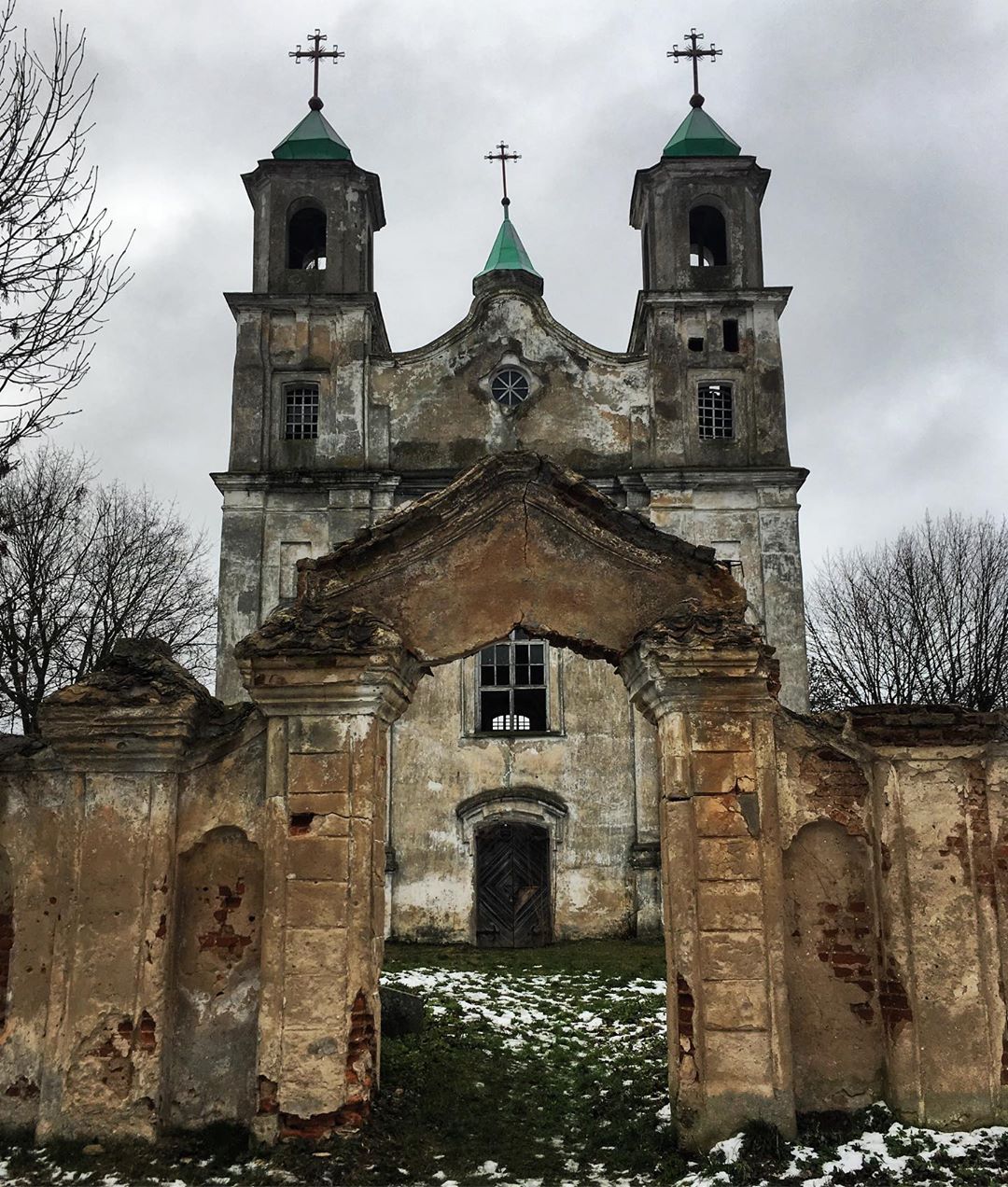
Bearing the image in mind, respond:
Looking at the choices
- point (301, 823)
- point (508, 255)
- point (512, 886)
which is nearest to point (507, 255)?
point (508, 255)

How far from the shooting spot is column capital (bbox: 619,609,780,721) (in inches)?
323

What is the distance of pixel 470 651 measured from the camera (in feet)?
28.3

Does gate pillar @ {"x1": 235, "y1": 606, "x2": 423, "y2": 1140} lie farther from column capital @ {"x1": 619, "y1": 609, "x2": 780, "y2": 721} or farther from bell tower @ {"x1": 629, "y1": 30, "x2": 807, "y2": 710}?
bell tower @ {"x1": 629, "y1": 30, "x2": 807, "y2": 710}

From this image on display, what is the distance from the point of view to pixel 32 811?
8.30 metres

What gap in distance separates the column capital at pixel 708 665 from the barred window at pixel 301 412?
51.7ft

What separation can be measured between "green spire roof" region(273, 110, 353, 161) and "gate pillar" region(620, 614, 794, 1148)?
19.4 m

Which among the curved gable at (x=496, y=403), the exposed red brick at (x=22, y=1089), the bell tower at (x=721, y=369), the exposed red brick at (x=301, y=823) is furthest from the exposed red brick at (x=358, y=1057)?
the curved gable at (x=496, y=403)

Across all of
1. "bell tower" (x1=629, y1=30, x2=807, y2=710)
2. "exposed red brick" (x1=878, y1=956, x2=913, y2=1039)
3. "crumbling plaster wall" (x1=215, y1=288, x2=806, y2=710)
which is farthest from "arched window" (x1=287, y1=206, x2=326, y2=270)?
"exposed red brick" (x1=878, y1=956, x2=913, y2=1039)

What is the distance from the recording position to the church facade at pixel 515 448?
20609 mm

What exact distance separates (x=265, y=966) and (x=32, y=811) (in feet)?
6.57

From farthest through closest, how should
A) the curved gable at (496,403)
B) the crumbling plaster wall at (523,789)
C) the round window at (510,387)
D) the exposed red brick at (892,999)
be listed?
the round window at (510,387) < the curved gable at (496,403) < the crumbling plaster wall at (523,789) < the exposed red brick at (892,999)

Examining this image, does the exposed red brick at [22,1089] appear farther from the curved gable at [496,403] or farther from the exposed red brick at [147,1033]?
the curved gable at [496,403]

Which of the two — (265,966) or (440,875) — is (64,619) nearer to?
(440,875)

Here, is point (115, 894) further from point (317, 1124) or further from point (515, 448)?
point (515, 448)
